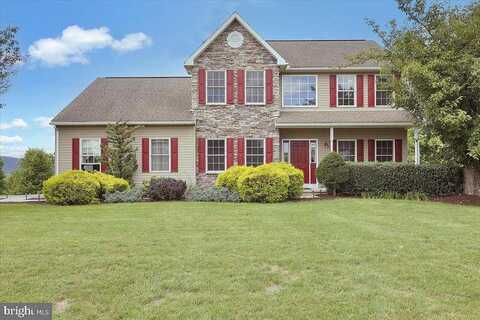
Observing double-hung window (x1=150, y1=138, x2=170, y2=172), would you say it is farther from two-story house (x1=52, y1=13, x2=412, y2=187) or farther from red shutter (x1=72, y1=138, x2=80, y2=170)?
red shutter (x1=72, y1=138, x2=80, y2=170)

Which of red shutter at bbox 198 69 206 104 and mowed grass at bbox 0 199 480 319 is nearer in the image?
mowed grass at bbox 0 199 480 319

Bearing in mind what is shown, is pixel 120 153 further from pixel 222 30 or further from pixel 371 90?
pixel 371 90

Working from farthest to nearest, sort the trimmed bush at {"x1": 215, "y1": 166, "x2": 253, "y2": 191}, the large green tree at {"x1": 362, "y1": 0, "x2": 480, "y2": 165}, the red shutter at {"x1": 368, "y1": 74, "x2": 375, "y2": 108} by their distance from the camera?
the red shutter at {"x1": 368, "y1": 74, "x2": 375, "y2": 108}, the trimmed bush at {"x1": 215, "y1": 166, "x2": 253, "y2": 191}, the large green tree at {"x1": 362, "y1": 0, "x2": 480, "y2": 165}

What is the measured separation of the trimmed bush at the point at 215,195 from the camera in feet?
43.1

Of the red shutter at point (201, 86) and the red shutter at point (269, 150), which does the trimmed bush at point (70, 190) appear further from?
the red shutter at point (269, 150)

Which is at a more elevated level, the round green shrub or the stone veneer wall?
the stone veneer wall

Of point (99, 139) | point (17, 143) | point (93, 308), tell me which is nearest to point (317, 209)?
point (93, 308)

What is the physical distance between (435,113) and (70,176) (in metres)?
12.9

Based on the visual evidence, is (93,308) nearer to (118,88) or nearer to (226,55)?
(226,55)

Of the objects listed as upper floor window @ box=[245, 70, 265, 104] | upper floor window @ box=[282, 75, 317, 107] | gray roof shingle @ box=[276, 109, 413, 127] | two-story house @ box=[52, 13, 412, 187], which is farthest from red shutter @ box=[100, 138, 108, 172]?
upper floor window @ box=[282, 75, 317, 107]

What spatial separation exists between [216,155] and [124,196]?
4718mm

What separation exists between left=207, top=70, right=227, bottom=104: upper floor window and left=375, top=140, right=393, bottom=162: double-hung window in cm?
757

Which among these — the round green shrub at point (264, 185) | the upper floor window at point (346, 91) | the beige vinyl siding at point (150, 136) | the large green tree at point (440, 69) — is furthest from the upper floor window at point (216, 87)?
the large green tree at point (440, 69)

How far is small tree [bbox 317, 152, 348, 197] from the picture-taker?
45.4 feet
